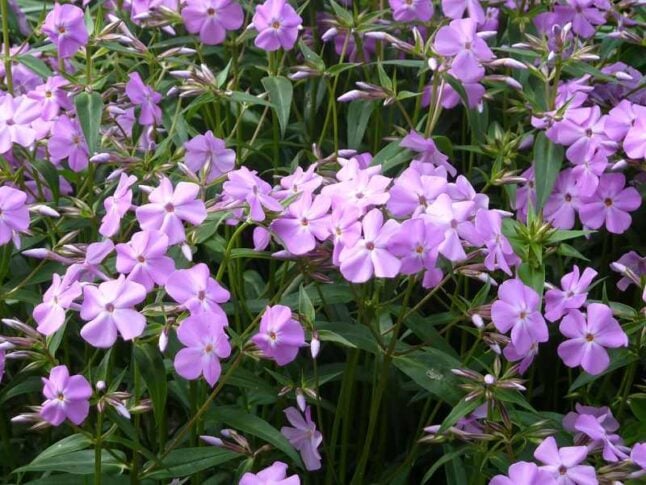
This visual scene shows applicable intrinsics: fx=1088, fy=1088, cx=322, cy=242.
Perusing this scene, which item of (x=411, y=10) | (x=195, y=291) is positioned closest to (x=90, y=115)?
(x=195, y=291)

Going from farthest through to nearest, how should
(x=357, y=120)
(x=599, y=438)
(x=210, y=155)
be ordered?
(x=357, y=120), (x=210, y=155), (x=599, y=438)

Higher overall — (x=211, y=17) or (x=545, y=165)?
(x=211, y=17)

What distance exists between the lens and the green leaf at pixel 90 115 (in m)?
1.76

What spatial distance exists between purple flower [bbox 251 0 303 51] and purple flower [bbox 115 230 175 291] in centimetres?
62

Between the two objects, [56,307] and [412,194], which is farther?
[412,194]

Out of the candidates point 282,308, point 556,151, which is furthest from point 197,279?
point 556,151

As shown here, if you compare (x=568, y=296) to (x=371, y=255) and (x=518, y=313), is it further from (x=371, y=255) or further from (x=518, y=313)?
(x=371, y=255)

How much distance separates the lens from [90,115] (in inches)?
71.0

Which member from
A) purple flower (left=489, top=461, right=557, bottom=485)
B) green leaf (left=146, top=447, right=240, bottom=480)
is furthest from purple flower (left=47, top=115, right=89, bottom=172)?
purple flower (left=489, top=461, right=557, bottom=485)

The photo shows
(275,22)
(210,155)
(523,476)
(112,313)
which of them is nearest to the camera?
(112,313)

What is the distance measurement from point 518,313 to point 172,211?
496 millimetres

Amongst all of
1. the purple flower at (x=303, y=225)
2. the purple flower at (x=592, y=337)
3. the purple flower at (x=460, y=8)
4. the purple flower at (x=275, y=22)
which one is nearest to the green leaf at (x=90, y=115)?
the purple flower at (x=275, y=22)

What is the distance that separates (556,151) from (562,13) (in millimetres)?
408

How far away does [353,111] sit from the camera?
6.69ft
